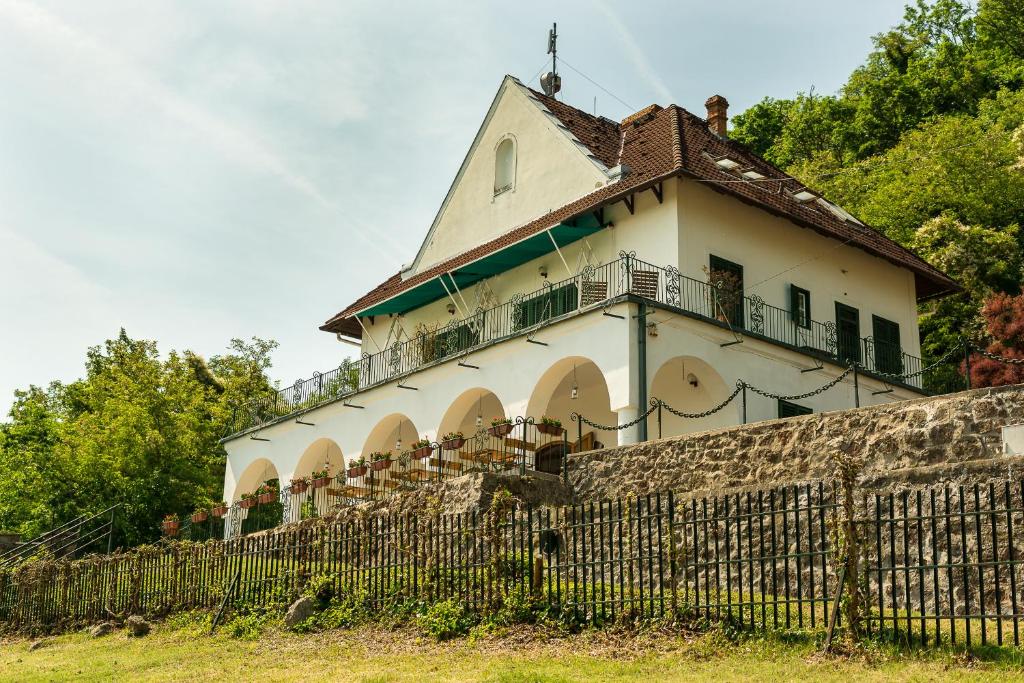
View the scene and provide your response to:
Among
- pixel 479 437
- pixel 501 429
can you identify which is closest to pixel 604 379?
pixel 479 437

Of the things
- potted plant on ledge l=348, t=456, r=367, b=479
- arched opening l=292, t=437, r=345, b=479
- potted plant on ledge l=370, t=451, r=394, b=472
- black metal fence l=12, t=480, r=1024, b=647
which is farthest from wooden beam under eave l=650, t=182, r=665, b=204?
arched opening l=292, t=437, r=345, b=479

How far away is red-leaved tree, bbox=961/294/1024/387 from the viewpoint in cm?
2761

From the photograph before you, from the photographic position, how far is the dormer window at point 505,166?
2884 cm

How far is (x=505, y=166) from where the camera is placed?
29.3 metres

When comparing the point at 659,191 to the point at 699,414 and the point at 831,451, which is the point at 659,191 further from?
the point at 831,451

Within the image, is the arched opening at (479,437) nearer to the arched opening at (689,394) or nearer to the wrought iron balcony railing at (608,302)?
the wrought iron balcony railing at (608,302)

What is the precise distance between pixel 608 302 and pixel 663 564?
31.5 feet

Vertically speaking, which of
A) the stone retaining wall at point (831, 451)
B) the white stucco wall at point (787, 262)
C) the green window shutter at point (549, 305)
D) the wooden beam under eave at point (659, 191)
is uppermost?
the wooden beam under eave at point (659, 191)

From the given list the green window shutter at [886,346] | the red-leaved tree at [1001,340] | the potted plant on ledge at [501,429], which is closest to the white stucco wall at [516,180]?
the potted plant on ledge at [501,429]

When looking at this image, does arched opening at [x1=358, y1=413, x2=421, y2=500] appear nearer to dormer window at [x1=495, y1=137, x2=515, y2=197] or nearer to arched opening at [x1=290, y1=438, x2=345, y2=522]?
arched opening at [x1=290, y1=438, x2=345, y2=522]

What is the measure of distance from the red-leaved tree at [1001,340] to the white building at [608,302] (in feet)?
4.93

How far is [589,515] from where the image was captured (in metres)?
13.8

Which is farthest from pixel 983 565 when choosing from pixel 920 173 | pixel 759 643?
pixel 920 173

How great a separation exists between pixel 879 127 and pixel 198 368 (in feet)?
101
